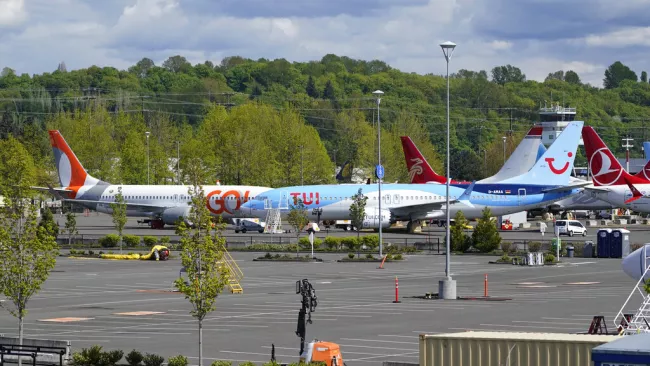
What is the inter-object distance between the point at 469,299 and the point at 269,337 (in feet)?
43.9

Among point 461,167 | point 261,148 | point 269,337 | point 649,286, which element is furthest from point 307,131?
point 649,286

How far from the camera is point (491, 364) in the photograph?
20.4m

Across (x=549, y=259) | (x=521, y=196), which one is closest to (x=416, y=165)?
(x=521, y=196)

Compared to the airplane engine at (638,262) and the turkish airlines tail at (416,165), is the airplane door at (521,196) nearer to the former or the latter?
the turkish airlines tail at (416,165)

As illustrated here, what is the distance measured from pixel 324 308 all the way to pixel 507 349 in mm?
21962

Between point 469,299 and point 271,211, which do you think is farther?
point 271,211

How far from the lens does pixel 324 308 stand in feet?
137

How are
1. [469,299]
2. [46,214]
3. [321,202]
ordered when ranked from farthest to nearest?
[321,202]
[46,214]
[469,299]

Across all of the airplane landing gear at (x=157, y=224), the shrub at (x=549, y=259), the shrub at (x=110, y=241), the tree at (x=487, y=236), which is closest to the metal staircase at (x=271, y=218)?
the airplane landing gear at (x=157, y=224)

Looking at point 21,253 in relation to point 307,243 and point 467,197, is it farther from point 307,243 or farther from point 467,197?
point 467,197

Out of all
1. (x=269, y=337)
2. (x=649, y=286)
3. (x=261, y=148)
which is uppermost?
(x=261, y=148)

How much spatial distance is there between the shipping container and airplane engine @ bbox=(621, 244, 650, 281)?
1511cm

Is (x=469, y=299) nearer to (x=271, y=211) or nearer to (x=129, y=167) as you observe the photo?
(x=271, y=211)

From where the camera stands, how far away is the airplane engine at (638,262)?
114ft
